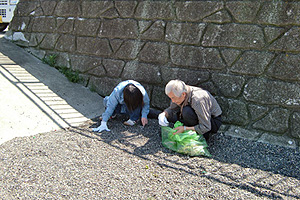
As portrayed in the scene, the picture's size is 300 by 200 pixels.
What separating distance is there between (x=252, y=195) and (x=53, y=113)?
3.11m

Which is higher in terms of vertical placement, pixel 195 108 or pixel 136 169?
pixel 195 108

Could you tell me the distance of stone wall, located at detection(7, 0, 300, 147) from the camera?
3.79 m

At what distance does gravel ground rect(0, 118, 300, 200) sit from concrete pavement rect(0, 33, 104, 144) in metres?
0.32

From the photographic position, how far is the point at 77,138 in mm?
3979

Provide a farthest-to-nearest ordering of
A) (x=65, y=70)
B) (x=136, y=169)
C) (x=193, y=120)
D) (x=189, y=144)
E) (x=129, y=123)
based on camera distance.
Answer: (x=65, y=70)
(x=129, y=123)
(x=193, y=120)
(x=189, y=144)
(x=136, y=169)

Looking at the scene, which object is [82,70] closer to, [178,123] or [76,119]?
[76,119]

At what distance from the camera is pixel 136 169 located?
325 centimetres

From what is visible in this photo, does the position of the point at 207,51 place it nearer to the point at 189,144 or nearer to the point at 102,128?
the point at 189,144

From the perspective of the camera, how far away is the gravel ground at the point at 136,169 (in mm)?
2828

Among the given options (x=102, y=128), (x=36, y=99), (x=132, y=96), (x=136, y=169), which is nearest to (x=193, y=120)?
(x=132, y=96)

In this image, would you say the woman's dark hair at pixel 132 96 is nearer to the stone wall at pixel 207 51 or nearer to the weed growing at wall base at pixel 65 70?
the stone wall at pixel 207 51

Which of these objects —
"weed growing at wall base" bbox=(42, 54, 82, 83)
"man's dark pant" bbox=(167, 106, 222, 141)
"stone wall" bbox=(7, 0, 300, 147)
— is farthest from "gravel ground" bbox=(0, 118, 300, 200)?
"weed growing at wall base" bbox=(42, 54, 82, 83)

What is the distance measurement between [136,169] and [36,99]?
2468mm

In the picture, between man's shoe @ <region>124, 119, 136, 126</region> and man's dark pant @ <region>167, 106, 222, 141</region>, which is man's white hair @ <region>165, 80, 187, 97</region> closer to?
man's dark pant @ <region>167, 106, 222, 141</region>
